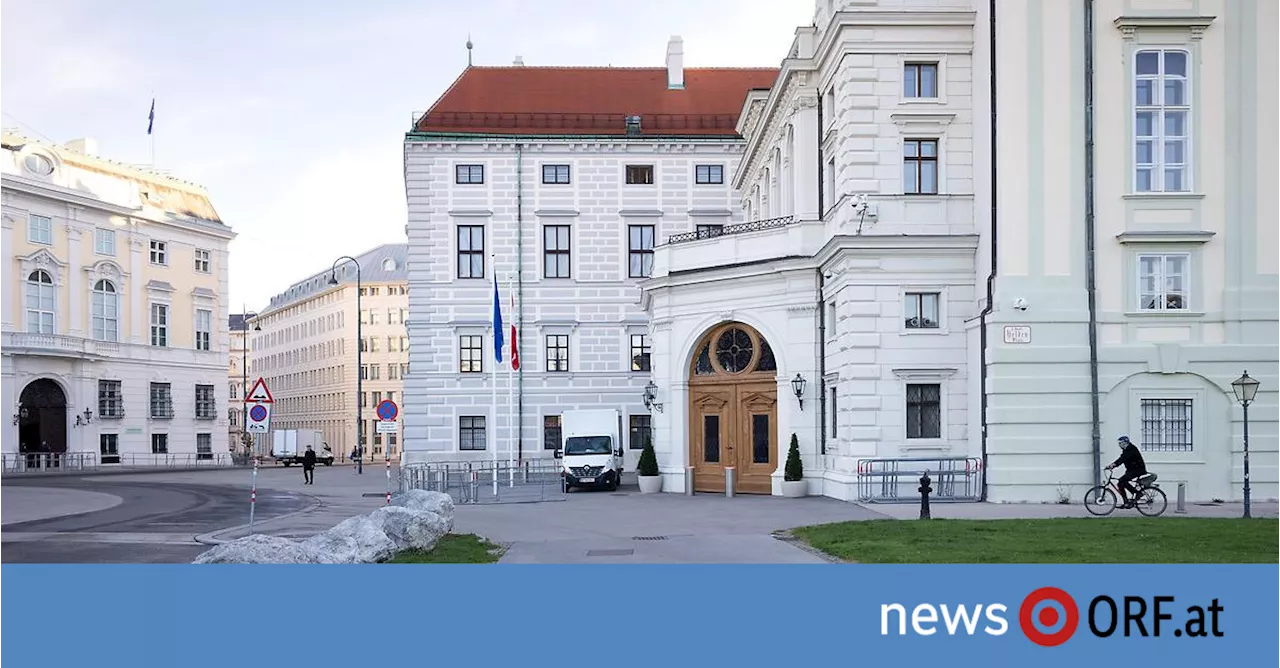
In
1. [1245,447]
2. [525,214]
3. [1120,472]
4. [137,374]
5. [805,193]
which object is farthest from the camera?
→ [137,374]

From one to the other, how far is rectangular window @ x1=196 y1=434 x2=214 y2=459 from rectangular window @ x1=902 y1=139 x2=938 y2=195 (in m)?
58.6

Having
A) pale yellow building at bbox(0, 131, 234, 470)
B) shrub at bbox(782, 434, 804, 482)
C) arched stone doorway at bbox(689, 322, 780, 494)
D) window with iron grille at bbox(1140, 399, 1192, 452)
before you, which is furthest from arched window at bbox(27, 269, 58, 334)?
window with iron grille at bbox(1140, 399, 1192, 452)

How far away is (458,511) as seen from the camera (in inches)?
1177

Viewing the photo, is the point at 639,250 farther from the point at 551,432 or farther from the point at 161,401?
the point at 161,401

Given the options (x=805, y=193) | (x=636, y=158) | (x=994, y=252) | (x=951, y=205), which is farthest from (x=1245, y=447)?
(x=636, y=158)

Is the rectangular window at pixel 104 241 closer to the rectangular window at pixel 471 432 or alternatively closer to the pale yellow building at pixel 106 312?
the pale yellow building at pixel 106 312

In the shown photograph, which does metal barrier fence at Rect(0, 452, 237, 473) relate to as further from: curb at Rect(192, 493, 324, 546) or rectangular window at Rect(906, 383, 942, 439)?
rectangular window at Rect(906, 383, 942, 439)

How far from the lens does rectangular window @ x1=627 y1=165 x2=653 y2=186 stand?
2231 inches

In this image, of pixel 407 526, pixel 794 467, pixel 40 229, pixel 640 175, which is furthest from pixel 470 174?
pixel 407 526

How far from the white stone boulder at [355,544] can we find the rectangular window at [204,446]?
65.4 meters

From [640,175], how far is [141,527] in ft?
113

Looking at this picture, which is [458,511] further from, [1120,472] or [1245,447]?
[1245,447]

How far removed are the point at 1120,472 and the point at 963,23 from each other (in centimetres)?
1105

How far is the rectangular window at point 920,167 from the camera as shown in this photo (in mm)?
31438
